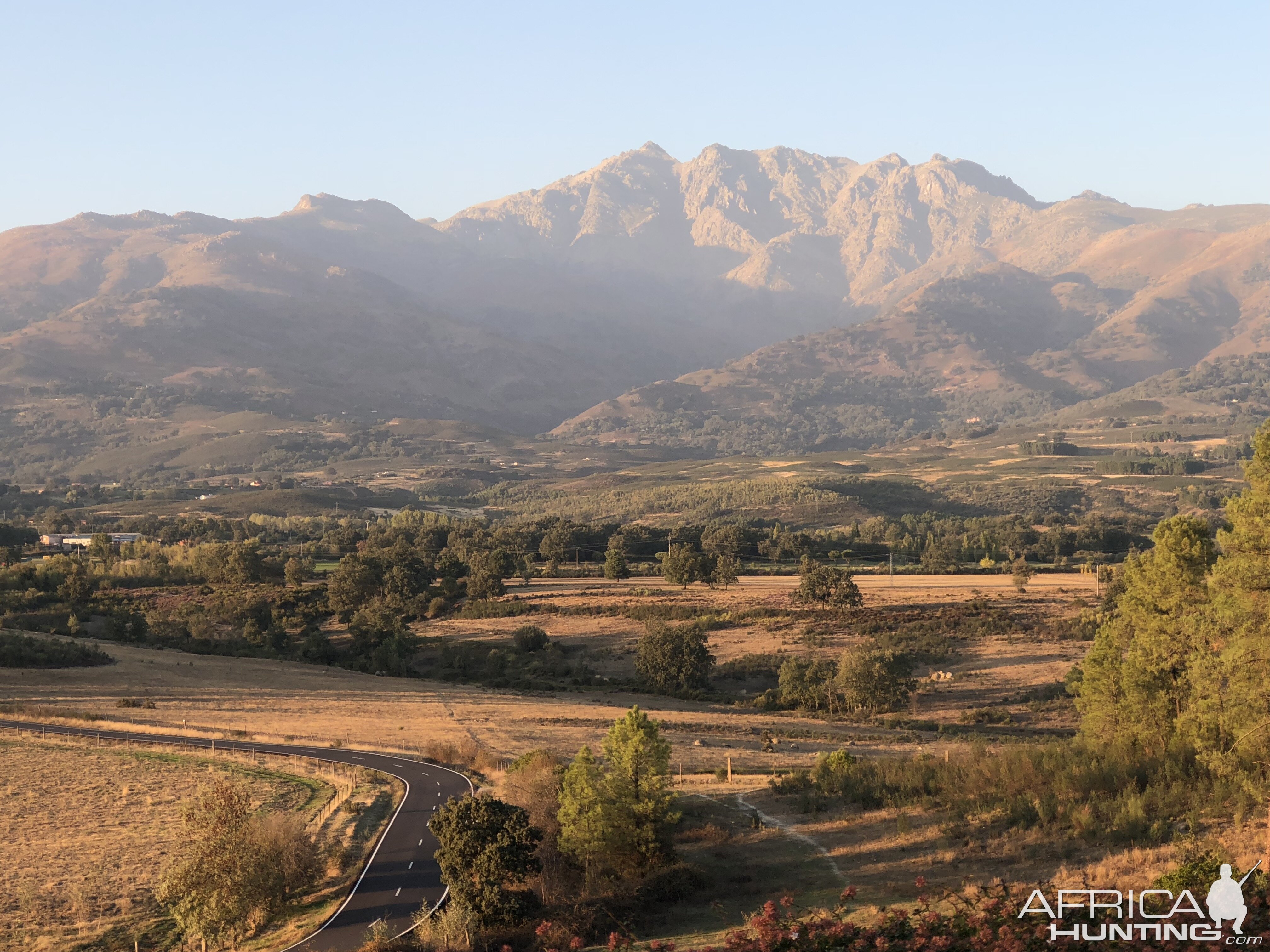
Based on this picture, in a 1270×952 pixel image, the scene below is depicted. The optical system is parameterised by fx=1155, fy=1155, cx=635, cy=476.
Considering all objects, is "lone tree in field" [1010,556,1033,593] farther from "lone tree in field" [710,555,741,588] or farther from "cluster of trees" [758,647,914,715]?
"cluster of trees" [758,647,914,715]

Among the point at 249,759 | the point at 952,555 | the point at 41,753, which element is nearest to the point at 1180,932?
the point at 249,759

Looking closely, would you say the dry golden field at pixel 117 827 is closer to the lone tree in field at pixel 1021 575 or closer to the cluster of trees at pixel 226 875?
the cluster of trees at pixel 226 875

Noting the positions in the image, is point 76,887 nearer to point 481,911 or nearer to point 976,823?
point 481,911

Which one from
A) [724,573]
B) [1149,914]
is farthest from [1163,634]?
[724,573]

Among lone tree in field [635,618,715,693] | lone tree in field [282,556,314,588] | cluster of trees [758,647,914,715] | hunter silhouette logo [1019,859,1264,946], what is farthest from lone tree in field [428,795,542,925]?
lone tree in field [282,556,314,588]

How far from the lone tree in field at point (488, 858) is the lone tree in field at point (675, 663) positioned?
4415 centimetres

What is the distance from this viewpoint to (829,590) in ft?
323

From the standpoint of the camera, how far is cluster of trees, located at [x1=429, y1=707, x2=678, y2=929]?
28797mm

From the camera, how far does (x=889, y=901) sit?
87.2 feet

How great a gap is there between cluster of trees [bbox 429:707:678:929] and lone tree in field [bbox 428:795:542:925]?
23 millimetres

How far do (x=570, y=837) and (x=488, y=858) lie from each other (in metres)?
2.49

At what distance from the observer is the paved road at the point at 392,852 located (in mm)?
28703

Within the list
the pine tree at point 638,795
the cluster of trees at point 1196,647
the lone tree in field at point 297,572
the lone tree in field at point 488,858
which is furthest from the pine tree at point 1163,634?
the lone tree in field at point 297,572

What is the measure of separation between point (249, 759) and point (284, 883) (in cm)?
1937
